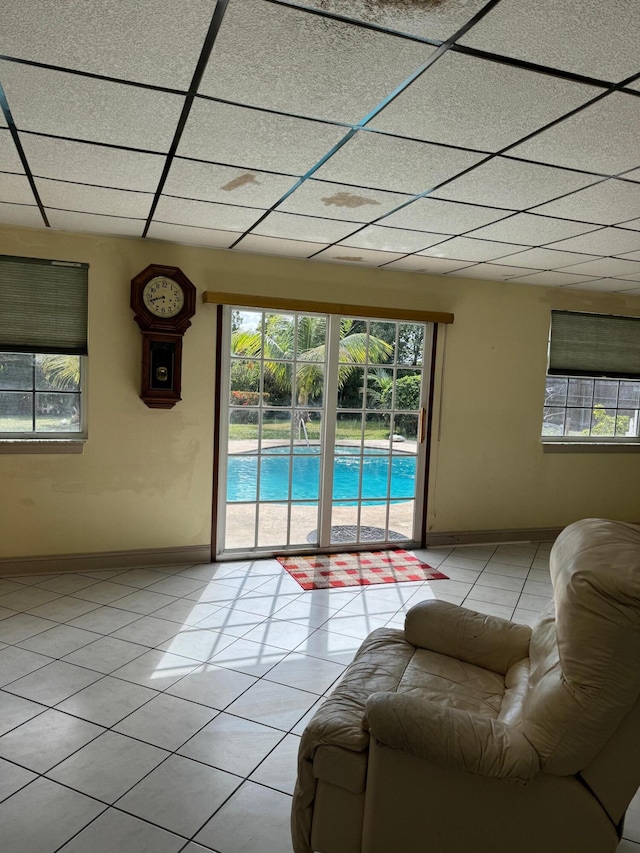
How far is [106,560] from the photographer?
4.53 meters

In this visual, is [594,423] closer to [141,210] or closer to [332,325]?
[332,325]

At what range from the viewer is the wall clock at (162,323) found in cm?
434

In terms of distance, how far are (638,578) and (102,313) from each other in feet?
12.8

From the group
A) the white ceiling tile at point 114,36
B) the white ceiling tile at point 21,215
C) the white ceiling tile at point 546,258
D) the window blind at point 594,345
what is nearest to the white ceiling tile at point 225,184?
the white ceiling tile at point 114,36

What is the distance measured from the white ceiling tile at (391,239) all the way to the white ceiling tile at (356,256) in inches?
5.6

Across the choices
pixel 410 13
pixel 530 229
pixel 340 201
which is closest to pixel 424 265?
pixel 530 229

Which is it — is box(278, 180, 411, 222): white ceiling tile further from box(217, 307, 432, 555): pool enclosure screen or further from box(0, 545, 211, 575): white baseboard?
box(0, 545, 211, 575): white baseboard

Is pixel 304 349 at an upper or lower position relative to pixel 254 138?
lower

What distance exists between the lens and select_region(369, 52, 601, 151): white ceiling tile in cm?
185

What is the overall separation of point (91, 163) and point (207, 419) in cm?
229

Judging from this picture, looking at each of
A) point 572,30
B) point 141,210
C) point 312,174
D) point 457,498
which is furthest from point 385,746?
point 457,498

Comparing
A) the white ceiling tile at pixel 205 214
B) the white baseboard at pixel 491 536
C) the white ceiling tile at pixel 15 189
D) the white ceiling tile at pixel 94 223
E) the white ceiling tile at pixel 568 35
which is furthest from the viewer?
the white baseboard at pixel 491 536

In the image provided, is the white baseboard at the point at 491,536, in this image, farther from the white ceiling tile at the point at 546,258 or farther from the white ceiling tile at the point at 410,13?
the white ceiling tile at the point at 410,13

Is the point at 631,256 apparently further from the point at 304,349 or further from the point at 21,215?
the point at 21,215
